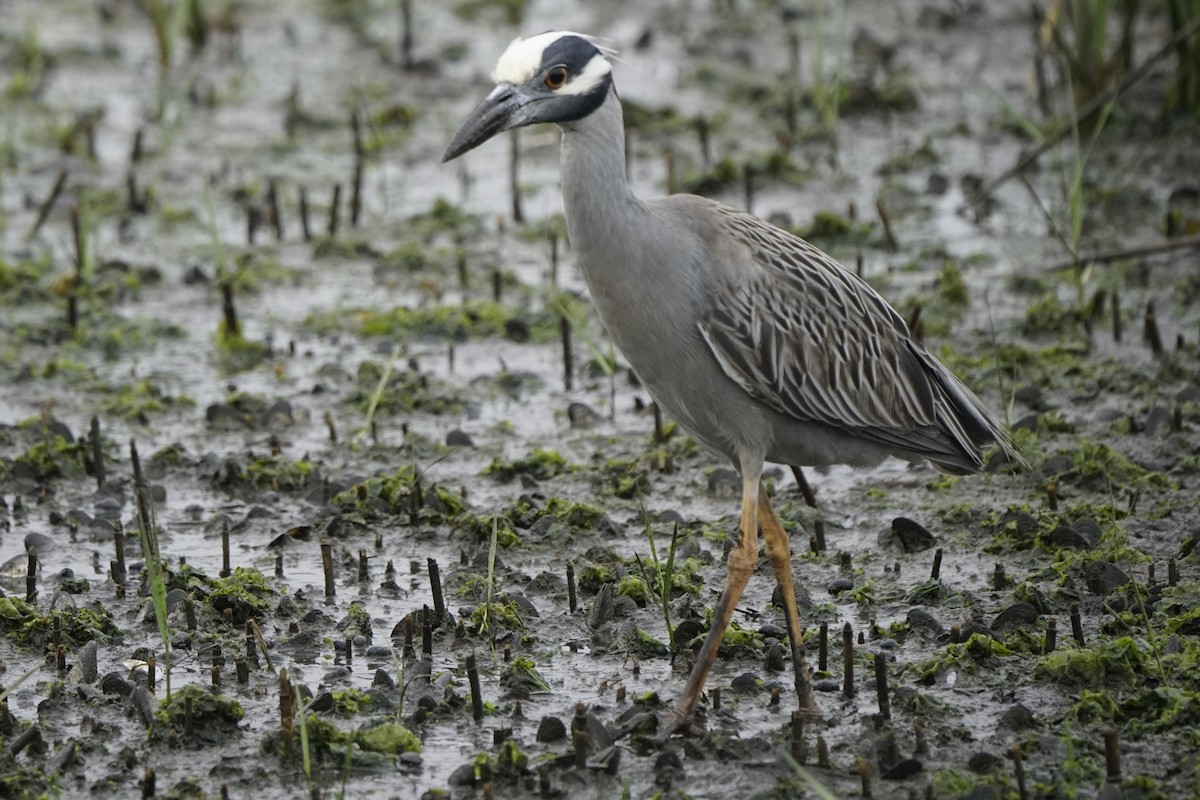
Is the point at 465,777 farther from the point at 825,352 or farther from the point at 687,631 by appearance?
the point at 825,352

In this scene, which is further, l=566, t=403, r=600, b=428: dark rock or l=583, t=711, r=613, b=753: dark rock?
l=566, t=403, r=600, b=428: dark rock

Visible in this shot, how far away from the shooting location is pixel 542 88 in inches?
216

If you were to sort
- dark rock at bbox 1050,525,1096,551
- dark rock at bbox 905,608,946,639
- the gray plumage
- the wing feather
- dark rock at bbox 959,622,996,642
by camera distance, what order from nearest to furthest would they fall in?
the gray plumage → the wing feather → dark rock at bbox 959,622,996,642 → dark rock at bbox 905,608,946,639 → dark rock at bbox 1050,525,1096,551

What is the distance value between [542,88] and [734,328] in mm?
1015

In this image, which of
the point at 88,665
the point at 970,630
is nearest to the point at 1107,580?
the point at 970,630

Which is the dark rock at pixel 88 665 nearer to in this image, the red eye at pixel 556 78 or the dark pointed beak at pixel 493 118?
the dark pointed beak at pixel 493 118

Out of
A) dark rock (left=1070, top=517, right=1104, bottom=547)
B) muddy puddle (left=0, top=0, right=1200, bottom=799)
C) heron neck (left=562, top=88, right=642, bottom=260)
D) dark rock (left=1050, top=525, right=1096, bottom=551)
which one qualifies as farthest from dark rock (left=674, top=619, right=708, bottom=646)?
dark rock (left=1070, top=517, right=1104, bottom=547)

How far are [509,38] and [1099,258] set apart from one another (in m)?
6.03

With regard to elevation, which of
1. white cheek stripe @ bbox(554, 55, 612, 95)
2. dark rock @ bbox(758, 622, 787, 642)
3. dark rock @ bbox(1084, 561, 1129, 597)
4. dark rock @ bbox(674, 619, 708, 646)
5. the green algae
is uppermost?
white cheek stripe @ bbox(554, 55, 612, 95)

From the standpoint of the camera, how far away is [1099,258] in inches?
326

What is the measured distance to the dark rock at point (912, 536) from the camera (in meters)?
6.62

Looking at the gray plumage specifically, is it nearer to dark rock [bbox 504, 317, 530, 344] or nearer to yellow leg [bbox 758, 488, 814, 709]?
yellow leg [bbox 758, 488, 814, 709]

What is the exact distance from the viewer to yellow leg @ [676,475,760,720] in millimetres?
5441

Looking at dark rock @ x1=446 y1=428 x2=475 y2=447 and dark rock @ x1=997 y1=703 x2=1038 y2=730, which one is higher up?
dark rock @ x1=446 y1=428 x2=475 y2=447
